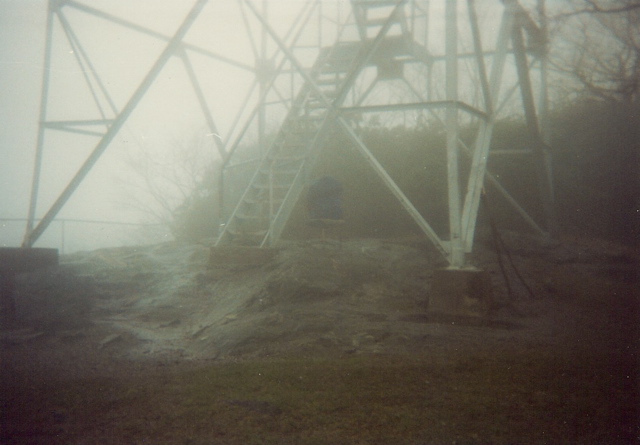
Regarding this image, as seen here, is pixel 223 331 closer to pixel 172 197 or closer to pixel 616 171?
pixel 616 171

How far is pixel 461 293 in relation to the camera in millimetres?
6859

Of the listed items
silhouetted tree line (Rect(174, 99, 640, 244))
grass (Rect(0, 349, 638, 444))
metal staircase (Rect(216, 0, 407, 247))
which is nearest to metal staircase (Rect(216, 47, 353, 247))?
metal staircase (Rect(216, 0, 407, 247))

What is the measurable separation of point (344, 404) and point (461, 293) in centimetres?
334

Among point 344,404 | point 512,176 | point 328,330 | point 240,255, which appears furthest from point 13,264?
point 512,176

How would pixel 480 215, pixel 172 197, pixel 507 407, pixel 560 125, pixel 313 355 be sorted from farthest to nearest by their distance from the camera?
pixel 172 197 < pixel 560 125 < pixel 480 215 < pixel 313 355 < pixel 507 407

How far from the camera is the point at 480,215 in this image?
12648 millimetres

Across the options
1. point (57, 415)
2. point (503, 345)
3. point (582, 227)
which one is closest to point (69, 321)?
point (57, 415)

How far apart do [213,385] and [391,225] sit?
28.7 ft

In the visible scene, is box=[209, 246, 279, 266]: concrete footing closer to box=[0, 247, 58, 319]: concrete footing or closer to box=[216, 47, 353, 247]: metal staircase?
box=[216, 47, 353, 247]: metal staircase

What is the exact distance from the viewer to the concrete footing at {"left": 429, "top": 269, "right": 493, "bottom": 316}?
6781 mm

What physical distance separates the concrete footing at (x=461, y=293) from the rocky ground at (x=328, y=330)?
14 cm

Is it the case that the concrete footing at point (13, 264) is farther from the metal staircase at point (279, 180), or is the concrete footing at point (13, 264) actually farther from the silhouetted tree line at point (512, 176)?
the silhouetted tree line at point (512, 176)

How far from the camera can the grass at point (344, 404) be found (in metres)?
3.54

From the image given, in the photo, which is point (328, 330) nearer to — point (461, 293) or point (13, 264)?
point (461, 293)
